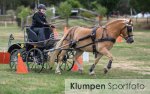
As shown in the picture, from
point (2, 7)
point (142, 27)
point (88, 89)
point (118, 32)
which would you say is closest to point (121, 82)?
point (88, 89)

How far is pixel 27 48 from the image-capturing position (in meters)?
16.4

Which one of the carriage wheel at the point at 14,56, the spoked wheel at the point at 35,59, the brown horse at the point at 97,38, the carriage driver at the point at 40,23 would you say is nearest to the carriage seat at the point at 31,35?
the carriage driver at the point at 40,23

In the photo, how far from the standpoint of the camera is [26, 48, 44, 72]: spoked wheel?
15523 mm

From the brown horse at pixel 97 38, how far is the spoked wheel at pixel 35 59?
1.30 feet

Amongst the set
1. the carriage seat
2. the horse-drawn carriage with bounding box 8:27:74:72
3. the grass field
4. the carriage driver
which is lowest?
the grass field

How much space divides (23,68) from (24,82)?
8.28ft

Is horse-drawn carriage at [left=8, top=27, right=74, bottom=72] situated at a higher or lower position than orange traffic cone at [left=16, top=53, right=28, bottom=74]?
higher

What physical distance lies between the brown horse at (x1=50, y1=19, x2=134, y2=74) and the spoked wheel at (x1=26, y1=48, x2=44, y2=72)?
40 centimetres

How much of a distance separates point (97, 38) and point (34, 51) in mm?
2321

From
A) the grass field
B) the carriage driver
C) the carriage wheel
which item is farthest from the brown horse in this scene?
the carriage wheel

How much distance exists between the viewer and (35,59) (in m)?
15.7

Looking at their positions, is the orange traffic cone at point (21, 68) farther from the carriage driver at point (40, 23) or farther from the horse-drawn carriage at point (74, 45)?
the carriage driver at point (40, 23)

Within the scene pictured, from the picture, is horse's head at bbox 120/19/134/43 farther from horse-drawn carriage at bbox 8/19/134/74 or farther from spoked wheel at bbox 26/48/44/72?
spoked wheel at bbox 26/48/44/72

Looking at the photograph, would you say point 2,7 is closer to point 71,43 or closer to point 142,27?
point 142,27
